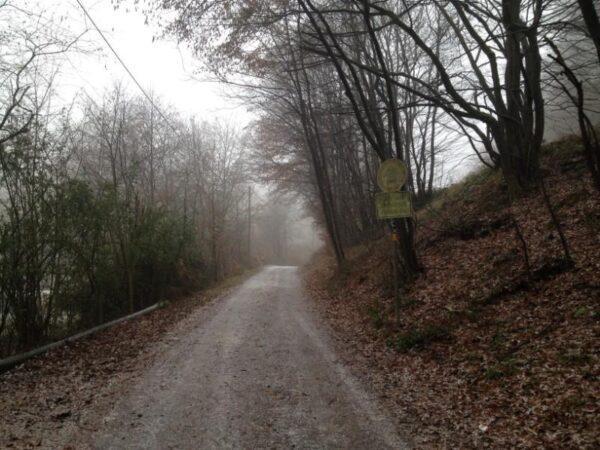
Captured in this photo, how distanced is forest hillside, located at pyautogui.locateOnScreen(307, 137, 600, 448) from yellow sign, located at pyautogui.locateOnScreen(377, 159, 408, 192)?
2.01 m

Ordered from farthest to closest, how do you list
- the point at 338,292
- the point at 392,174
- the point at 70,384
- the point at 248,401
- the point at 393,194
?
the point at 338,292
the point at 393,194
the point at 392,174
the point at 70,384
the point at 248,401

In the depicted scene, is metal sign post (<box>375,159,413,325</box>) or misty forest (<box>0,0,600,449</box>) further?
metal sign post (<box>375,159,413,325</box>)

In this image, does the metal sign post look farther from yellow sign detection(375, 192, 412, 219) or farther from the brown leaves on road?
the brown leaves on road

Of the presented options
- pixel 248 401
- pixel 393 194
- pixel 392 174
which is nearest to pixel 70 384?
pixel 248 401

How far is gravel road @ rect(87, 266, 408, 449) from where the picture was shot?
4344mm

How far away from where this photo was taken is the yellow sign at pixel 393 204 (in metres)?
8.32

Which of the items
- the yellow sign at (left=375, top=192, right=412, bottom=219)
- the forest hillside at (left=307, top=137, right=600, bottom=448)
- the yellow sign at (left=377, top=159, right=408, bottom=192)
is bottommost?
the forest hillside at (left=307, top=137, right=600, bottom=448)

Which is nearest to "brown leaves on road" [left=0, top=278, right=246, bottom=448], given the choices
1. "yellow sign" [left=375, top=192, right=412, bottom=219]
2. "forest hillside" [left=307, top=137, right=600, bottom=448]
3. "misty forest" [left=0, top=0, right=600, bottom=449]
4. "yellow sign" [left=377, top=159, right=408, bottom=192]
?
"misty forest" [left=0, top=0, right=600, bottom=449]

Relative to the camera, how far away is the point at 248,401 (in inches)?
208

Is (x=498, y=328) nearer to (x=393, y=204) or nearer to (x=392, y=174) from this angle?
(x=393, y=204)

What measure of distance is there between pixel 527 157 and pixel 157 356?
933cm

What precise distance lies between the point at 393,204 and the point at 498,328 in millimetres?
3091

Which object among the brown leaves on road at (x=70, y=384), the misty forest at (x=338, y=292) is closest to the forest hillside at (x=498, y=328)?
the misty forest at (x=338, y=292)

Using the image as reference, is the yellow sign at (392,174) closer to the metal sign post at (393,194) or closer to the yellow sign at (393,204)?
the metal sign post at (393,194)
